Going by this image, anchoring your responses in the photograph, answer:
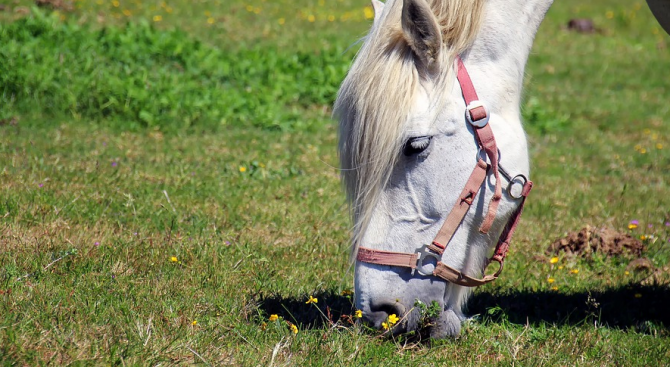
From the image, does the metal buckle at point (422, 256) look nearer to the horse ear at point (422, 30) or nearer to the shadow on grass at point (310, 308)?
the shadow on grass at point (310, 308)

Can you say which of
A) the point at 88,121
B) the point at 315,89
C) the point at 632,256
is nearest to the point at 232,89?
the point at 315,89

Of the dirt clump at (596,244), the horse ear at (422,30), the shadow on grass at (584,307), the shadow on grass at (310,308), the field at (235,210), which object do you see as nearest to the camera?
the horse ear at (422,30)

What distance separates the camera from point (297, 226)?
4.29m

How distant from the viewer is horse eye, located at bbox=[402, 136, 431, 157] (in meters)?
2.49

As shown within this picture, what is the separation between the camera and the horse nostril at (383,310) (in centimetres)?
253

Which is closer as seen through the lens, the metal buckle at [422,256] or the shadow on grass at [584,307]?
the metal buckle at [422,256]

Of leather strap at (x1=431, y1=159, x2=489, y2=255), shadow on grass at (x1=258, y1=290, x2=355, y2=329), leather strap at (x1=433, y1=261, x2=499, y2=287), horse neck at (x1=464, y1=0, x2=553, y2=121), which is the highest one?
horse neck at (x1=464, y1=0, x2=553, y2=121)

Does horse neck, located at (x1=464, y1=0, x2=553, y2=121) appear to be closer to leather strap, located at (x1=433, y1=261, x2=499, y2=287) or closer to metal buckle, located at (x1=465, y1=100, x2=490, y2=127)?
metal buckle, located at (x1=465, y1=100, x2=490, y2=127)

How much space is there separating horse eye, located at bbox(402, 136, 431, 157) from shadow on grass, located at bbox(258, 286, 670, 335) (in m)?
0.82

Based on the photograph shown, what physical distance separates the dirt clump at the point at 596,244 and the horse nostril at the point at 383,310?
2.06 meters

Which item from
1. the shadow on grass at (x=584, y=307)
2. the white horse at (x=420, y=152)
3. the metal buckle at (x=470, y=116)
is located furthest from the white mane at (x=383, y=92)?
the shadow on grass at (x=584, y=307)

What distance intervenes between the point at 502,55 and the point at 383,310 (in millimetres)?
1118

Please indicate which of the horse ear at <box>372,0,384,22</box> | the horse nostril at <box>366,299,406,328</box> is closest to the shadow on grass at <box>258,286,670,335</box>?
the horse nostril at <box>366,299,406,328</box>

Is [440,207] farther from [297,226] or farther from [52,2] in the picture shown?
[52,2]
